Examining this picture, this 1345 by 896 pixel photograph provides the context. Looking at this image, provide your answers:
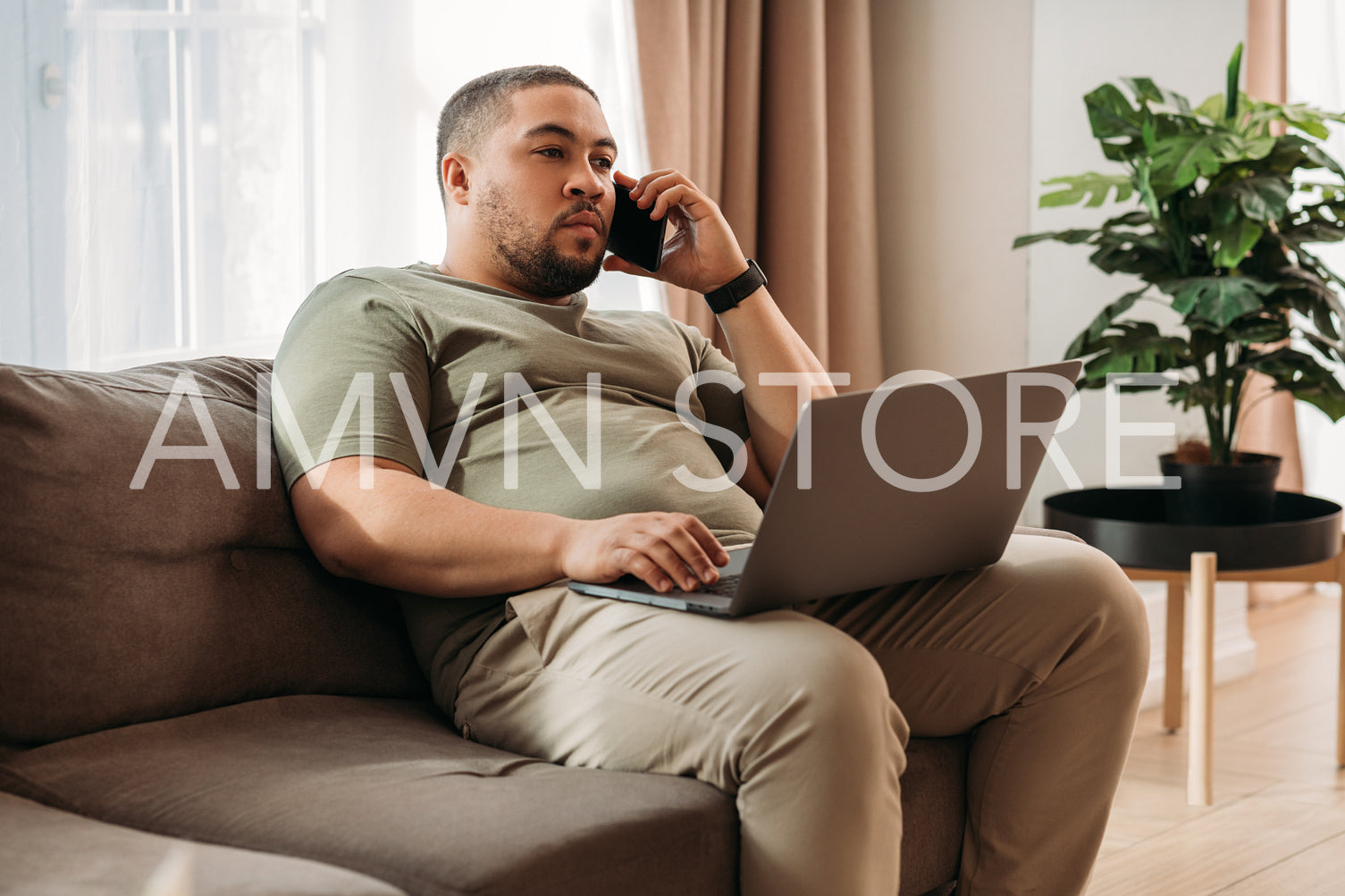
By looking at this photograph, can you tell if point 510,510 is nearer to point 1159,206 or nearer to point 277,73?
point 277,73

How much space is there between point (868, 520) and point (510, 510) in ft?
1.23

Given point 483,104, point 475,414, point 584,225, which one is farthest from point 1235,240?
point 475,414

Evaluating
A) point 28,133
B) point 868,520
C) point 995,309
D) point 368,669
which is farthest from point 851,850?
point 995,309

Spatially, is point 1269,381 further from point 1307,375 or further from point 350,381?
point 350,381

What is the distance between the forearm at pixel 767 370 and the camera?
1.75 meters

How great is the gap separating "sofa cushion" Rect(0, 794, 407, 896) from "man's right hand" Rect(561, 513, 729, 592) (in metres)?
0.40

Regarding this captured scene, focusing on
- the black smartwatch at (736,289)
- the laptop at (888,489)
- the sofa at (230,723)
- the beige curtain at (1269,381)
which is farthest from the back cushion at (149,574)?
the beige curtain at (1269,381)

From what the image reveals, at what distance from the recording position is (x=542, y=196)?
1.65 meters

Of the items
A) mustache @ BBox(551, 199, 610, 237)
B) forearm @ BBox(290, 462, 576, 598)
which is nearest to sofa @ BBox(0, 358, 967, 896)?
forearm @ BBox(290, 462, 576, 598)

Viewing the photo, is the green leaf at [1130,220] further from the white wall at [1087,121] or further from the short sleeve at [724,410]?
the short sleeve at [724,410]

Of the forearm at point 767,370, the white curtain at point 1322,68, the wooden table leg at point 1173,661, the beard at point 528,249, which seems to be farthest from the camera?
the white curtain at point 1322,68

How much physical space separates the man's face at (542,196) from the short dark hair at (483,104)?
0.05 ft

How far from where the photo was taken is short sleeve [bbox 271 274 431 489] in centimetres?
137

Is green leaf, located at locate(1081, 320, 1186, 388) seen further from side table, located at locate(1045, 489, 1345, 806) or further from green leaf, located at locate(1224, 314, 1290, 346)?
side table, located at locate(1045, 489, 1345, 806)
